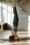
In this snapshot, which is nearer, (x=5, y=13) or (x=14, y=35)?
(x=14, y=35)

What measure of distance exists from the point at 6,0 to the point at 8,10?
0.10 m

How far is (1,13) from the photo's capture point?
1188 millimetres

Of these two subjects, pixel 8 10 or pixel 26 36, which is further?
pixel 8 10

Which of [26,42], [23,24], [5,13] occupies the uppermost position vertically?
[5,13]

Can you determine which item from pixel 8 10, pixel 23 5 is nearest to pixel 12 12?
pixel 8 10

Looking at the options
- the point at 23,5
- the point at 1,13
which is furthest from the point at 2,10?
the point at 23,5

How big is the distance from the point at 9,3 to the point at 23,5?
164 millimetres

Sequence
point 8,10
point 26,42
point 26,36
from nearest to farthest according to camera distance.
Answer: point 26,42
point 26,36
point 8,10

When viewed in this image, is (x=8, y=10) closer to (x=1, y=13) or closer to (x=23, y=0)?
(x=1, y=13)

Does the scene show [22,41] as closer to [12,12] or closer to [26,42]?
[26,42]

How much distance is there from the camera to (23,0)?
125 centimetres

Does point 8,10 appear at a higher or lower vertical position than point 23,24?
higher

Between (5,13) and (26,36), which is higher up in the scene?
(5,13)

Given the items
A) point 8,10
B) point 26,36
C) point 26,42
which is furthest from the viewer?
point 8,10
